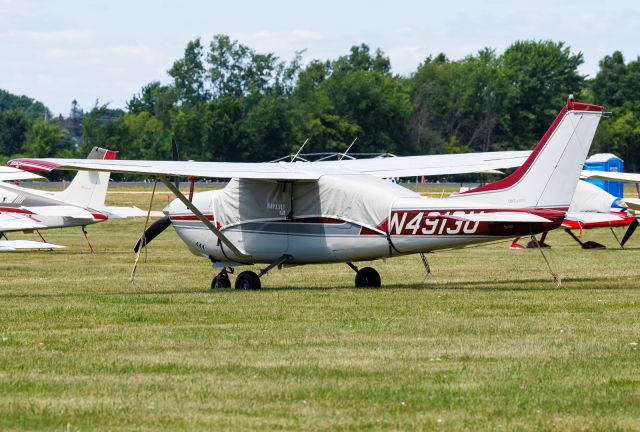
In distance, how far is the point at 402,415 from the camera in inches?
342

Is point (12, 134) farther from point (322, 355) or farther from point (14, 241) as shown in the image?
point (322, 355)

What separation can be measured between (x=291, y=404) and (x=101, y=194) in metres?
22.4

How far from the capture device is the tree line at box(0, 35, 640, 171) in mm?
91312

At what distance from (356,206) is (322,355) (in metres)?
7.03

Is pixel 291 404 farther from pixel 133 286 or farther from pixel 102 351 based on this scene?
pixel 133 286

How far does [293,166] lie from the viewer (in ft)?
65.2

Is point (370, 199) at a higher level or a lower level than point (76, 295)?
higher

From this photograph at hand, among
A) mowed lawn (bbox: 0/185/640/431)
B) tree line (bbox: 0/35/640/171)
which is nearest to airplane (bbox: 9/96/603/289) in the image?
mowed lawn (bbox: 0/185/640/431)

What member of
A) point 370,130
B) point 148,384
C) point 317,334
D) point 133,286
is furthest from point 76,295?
point 370,130

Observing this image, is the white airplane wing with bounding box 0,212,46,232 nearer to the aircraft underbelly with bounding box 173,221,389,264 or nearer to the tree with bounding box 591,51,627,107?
the aircraft underbelly with bounding box 173,221,389,264

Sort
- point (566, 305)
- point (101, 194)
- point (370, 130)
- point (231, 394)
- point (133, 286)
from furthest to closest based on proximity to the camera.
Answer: point (370, 130)
point (101, 194)
point (133, 286)
point (566, 305)
point (231, 394)

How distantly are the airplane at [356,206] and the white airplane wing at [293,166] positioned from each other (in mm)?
20

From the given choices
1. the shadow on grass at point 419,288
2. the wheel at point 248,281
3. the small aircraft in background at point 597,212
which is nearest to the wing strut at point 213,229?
the wheel at point 248,281

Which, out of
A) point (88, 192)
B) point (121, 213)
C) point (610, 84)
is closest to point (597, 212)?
point (121, 213)
